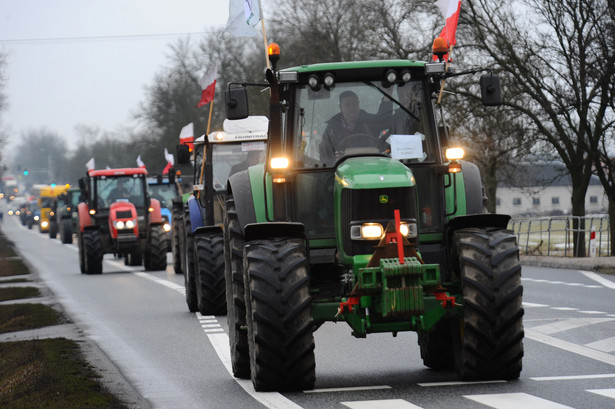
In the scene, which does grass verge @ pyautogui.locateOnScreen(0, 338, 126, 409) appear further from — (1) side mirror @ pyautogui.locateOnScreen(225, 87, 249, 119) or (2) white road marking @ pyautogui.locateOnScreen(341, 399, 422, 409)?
(1) side mirror @ pyautogui.locateOnScreen(225, 87, 249, 119)

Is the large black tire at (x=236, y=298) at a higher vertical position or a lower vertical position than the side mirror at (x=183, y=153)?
lower

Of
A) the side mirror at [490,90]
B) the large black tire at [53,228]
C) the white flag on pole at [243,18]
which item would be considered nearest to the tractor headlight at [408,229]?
the side mirror at [490,90]

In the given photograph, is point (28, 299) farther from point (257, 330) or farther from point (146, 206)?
point (257, 330)

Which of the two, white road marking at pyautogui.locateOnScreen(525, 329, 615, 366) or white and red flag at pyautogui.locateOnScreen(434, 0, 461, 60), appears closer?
white road marking at pyautogui.locateOnScreen(525, 329, 615, 366)

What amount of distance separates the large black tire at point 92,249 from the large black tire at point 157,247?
1.28 meters

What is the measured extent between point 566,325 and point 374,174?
5.80m

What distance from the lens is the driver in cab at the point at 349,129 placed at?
1066 cm

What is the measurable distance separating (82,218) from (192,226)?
45.4 ft

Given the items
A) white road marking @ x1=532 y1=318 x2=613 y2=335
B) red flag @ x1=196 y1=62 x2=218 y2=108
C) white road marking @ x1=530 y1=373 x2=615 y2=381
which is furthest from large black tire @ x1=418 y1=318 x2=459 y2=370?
red flag @ x1=196 y1=62 x2=218 y2=108

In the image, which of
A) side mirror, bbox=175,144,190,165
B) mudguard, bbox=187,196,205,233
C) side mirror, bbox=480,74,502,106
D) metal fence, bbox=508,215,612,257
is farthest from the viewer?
metal fence, bbox=508,215,612,257

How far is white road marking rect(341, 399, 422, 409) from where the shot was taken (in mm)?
8961

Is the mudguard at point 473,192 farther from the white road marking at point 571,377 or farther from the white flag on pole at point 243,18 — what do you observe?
the white flag on pole at point 243,18

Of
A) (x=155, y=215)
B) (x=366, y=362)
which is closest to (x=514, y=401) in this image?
(x=366, y=362)

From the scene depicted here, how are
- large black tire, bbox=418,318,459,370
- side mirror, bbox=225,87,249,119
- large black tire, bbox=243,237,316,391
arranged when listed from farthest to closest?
large black tire, bbox=418,318,459,370 → side mirror, bbox=225,87,249,119 → large black tire, bbox=243,237,316,391
